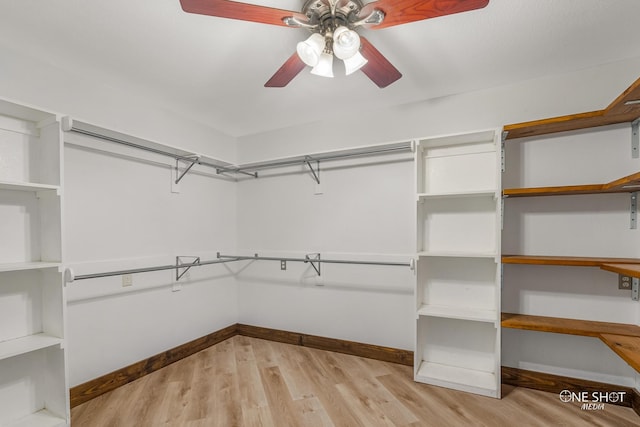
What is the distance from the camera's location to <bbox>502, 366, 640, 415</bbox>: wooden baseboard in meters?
1.96

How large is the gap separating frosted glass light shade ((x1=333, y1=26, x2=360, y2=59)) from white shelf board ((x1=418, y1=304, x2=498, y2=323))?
184 cm

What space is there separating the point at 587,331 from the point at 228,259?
297 centimetres

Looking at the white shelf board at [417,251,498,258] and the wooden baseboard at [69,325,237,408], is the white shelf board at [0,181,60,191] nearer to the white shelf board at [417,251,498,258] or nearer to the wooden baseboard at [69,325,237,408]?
the wooden baseboard at [69,325,237,408]

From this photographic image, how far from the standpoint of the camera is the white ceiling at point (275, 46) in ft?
5.13

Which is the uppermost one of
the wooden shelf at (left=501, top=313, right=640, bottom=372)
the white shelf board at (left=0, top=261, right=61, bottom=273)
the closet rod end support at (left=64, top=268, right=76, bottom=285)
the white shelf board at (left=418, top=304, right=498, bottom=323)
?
the white shelf board at (left=0, top=261, right=61, bottom=273)

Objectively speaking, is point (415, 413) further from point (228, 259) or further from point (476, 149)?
point (228, 259)

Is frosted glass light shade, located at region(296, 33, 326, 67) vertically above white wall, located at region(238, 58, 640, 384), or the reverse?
frosted glass light shade, located at region(296, 33, 326, 67)

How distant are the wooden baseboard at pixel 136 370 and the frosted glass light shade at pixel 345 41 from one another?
105 inches

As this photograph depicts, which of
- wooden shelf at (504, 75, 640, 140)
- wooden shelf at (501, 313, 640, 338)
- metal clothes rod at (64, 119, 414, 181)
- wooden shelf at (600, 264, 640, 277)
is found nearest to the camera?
wooden shelf at (600, 264, 640, 277)

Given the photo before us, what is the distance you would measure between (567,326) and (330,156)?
217cm

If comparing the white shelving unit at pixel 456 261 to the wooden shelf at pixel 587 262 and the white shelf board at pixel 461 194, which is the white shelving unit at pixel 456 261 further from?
the wooden shelf at pixel 587 262

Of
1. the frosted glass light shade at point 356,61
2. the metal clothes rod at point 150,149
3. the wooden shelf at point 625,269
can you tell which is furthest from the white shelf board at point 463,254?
the metal clothes rod at point 150,149

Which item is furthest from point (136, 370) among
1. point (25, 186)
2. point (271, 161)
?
point (271, 161)

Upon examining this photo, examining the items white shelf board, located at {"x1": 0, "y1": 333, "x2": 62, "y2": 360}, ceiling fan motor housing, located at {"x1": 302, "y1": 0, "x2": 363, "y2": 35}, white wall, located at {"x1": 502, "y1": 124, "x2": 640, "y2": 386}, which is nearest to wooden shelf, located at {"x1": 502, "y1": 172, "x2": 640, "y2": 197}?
white wall, located at {"x1": 502, "y1": 124, "x2": 640, "y2": 386}
